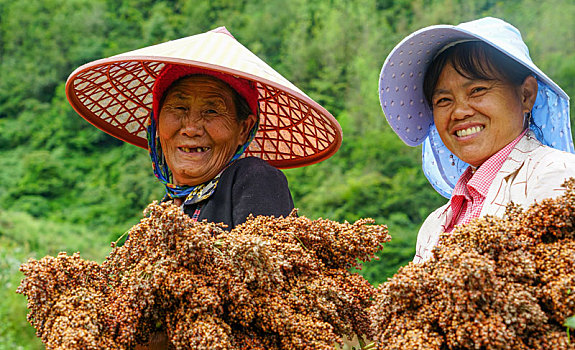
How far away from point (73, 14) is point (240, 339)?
2788cm

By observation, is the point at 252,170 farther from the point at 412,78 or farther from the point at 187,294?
the point at 187,294

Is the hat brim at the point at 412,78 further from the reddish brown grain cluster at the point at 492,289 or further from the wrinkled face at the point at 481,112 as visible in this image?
the reddish brown grain cluster at the point at 492,289

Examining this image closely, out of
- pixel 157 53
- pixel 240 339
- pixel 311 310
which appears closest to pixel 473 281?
pixel 311 310

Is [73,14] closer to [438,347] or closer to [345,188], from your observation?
[345,188]

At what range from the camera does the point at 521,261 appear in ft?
4.36

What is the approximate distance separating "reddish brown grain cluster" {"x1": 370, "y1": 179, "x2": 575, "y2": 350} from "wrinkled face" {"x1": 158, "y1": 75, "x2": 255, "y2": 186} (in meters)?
1.25

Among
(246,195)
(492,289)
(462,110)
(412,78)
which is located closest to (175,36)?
(412,78)

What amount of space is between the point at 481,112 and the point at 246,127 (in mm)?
1043

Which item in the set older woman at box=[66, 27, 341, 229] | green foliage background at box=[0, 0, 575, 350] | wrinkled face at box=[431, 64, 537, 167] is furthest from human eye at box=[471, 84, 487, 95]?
green foliage background at box=[0, 0, 575, 350]

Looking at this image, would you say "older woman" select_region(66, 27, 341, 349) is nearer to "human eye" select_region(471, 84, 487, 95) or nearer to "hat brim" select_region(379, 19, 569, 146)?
"hat brim" select_region(379, 19, 569, 146)

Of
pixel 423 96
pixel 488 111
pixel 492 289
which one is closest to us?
pixel 492 289

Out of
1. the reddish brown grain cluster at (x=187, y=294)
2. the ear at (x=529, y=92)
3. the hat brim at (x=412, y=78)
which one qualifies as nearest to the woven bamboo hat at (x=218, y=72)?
the hat brim at (x=412, y=78)

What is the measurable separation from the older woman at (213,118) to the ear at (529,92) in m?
0.75

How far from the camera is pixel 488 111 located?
6.75ft
